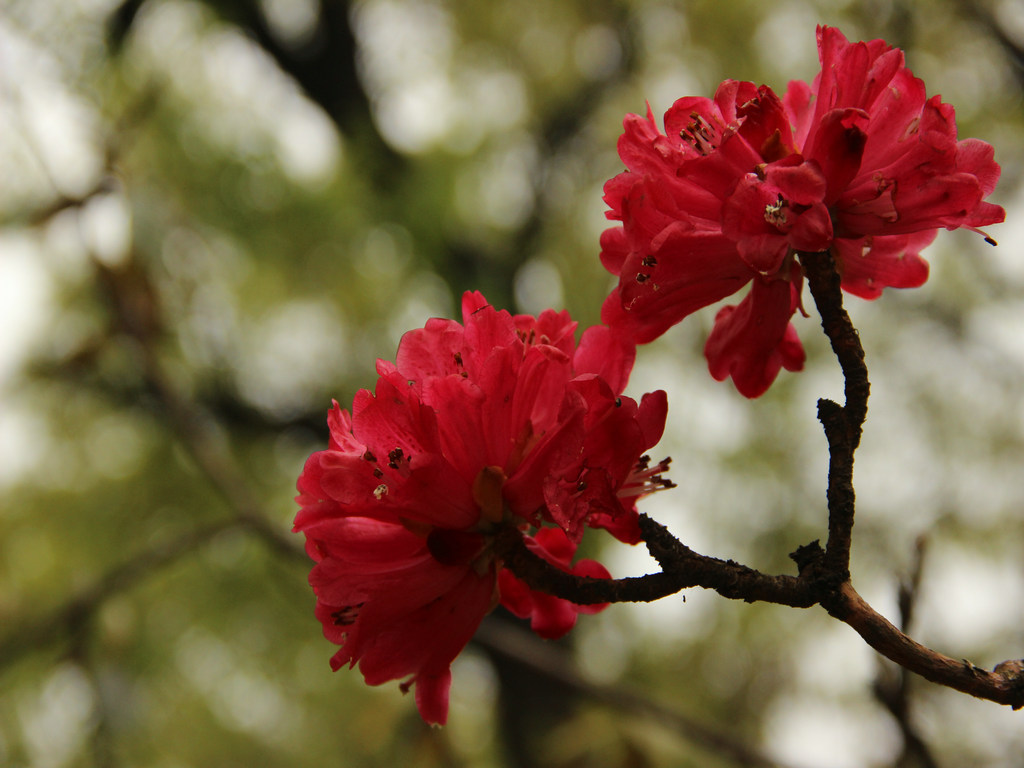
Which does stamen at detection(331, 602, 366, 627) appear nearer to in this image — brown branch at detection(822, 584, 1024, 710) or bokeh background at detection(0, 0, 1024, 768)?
brown branch at detection(822, 584, 1024, 710)

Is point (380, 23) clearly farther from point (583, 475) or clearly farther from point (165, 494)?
point (583, 475)

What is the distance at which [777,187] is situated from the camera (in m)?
0.73

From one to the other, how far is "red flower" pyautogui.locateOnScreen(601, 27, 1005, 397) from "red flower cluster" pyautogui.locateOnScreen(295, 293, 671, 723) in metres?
0.14

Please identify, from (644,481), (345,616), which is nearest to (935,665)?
(644,481)

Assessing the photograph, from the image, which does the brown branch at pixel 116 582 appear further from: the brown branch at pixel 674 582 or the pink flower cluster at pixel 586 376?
the brown branch at pixel 674 582

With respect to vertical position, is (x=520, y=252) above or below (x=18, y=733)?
above

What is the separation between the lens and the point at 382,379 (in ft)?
2.57

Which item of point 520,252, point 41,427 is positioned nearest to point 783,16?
point 520,252

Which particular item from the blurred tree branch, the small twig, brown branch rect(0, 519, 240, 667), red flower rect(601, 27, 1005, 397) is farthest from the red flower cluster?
brown branch rect(0, 519, 240, 667)

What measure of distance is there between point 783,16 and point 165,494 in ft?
16.0

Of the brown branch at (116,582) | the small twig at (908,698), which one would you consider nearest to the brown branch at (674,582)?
the small twig at (908,698)

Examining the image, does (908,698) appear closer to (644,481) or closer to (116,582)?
(644,481)

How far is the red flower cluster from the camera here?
75 cm

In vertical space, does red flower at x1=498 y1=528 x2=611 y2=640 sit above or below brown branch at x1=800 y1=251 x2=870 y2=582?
below
